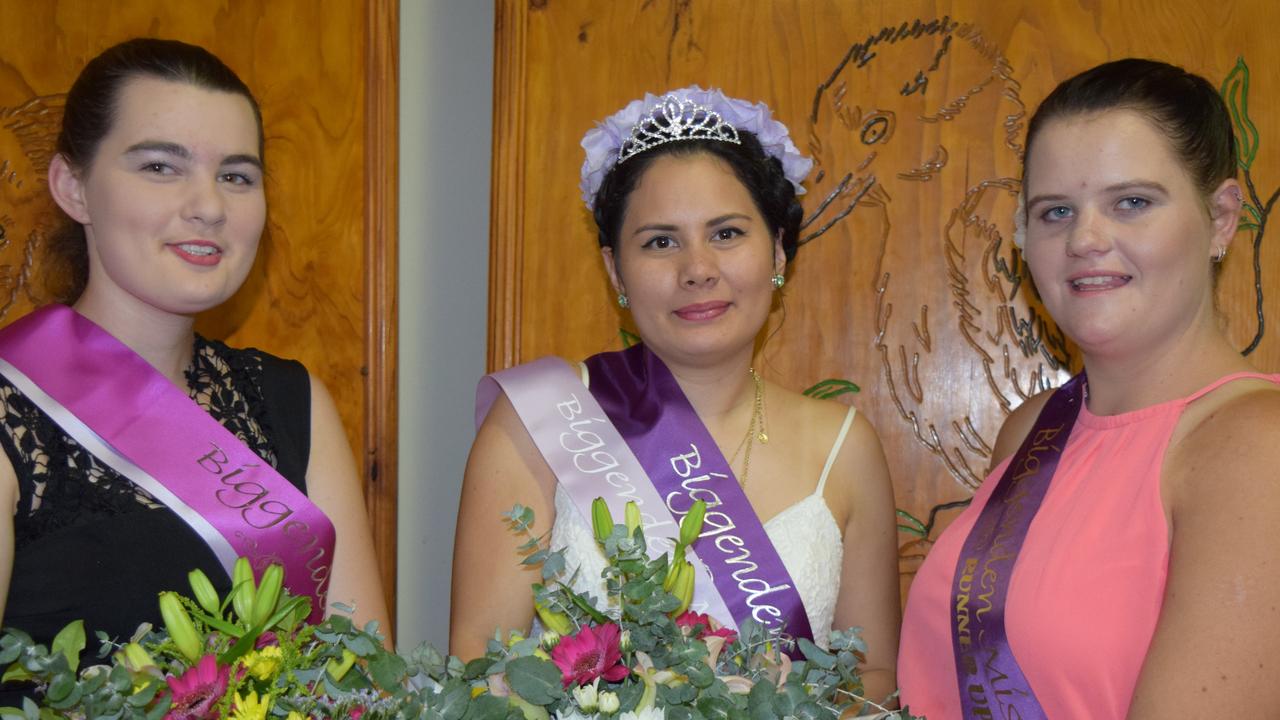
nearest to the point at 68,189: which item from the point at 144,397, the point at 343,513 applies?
the point at 144,397

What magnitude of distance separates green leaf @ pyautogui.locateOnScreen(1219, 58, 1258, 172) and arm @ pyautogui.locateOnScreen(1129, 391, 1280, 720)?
978 millimetres

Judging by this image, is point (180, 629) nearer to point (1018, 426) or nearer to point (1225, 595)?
point (1225, 595)

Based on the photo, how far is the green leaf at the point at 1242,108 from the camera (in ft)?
6.59

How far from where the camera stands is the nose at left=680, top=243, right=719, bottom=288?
1.64m

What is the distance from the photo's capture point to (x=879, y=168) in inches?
81.7

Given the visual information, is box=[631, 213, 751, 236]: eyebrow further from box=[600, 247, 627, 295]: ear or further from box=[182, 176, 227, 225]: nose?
box=[182, 176, 227, 225]: nose

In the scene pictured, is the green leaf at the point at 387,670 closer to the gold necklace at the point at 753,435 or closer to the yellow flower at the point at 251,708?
the yellow flower at the point at 251,708

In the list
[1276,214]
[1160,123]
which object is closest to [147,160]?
[1160,123]

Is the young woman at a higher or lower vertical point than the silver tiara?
lower

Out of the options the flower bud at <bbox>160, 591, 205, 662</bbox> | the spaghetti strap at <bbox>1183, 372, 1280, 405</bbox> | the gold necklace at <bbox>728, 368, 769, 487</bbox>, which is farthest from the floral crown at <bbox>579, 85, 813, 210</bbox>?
the flower bud at <bbox>160, 591, 205, 662</bbox>

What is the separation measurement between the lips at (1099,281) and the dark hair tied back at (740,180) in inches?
20.7

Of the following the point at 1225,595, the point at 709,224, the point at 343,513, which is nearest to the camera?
the point at 1225,595

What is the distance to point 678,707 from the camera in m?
0.76

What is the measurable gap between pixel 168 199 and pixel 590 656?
0.92 m
